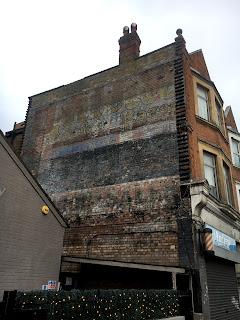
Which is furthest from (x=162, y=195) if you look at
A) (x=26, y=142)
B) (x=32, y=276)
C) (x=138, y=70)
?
(x=26, y=142)

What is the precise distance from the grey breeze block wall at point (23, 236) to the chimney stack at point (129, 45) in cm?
1047

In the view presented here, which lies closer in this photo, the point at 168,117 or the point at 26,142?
the point at 168,117

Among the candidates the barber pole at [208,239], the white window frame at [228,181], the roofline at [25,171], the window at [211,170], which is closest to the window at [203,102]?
the window at [211,170]

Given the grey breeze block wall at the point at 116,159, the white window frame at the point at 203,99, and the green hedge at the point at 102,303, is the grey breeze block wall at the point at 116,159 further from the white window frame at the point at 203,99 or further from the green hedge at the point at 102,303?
the green hedge at the point at 102,303

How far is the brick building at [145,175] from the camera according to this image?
12.3 meters

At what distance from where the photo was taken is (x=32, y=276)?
1048cm

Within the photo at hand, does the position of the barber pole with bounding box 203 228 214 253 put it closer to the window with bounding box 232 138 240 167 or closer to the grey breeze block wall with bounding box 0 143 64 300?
the grey breeze block wall with bounding box 0 143 64 300

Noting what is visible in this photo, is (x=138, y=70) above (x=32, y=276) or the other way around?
above

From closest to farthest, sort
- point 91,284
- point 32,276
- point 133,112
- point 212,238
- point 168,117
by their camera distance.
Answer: point 32,276 < point 212,238 < point 91,284 < point 168,117 < point 133,112

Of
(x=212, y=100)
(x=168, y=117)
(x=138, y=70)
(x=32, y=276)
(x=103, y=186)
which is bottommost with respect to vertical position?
(x=32, y=276)

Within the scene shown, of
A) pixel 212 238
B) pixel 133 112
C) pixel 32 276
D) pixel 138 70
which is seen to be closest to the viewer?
pixel 32 276

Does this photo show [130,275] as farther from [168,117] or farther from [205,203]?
[168,117]

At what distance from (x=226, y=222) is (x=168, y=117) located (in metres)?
5.71

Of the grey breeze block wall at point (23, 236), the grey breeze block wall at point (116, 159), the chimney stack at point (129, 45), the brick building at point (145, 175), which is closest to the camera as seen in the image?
the grey breeze block wall at point (23, 236)
